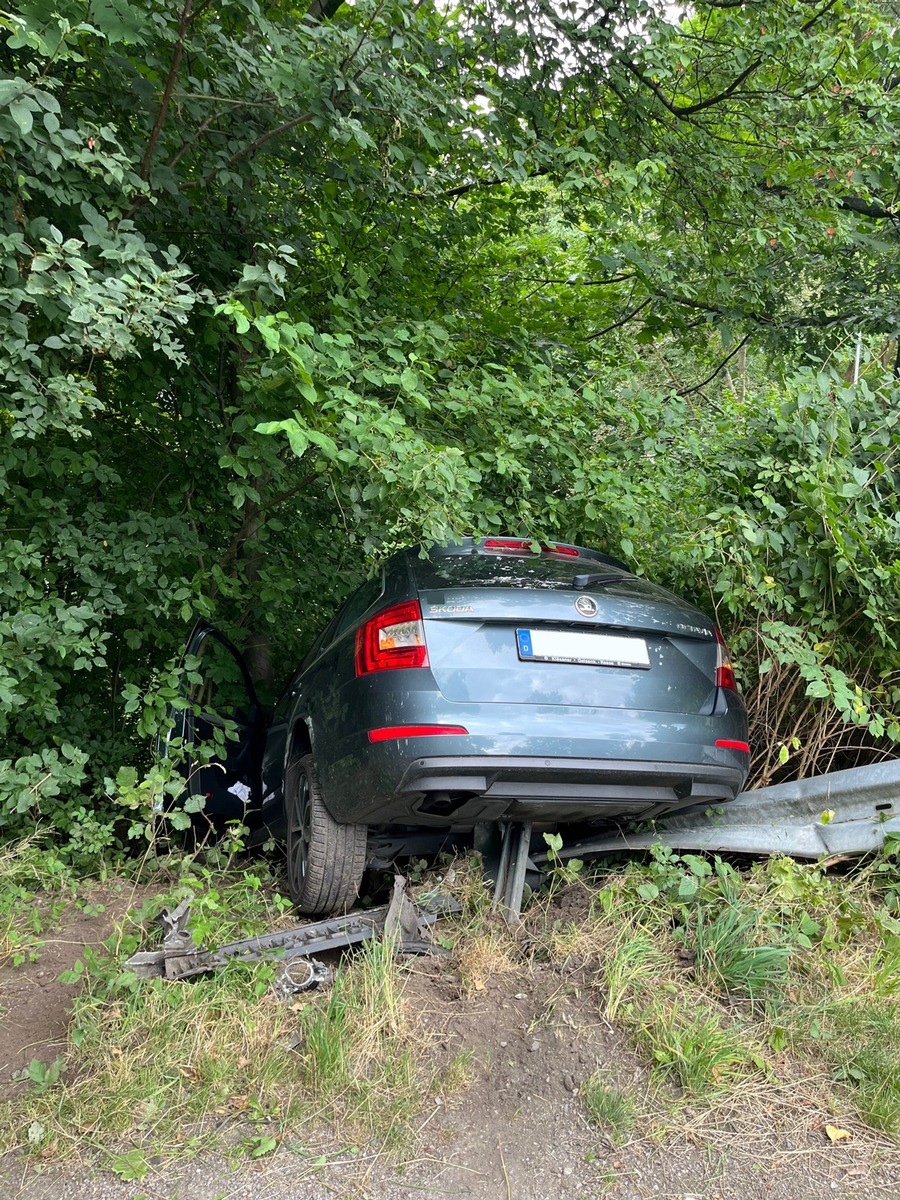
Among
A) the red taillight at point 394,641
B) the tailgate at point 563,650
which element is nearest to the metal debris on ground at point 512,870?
the tailgate at point 563,650

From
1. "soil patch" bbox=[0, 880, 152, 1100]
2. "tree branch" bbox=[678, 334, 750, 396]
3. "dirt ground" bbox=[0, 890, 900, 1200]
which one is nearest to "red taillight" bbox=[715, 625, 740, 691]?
"dirt ground" bbox=[0, 890, 900, 1200]

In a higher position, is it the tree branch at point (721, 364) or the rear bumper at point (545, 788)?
the tree branch at point (721, 364)

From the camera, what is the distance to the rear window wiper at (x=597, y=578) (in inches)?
131

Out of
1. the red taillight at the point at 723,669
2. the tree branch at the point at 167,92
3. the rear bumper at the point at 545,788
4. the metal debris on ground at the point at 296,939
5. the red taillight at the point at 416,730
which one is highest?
the tree branch at the point at 167,92

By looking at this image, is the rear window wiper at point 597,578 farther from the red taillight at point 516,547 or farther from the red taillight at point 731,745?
the red taillight at point 731,745

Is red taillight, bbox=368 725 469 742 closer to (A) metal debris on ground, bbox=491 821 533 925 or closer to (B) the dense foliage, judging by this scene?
(A) metal debris on ground, bbox=491 821 533 925

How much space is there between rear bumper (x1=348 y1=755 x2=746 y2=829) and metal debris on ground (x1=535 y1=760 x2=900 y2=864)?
0.30 metres

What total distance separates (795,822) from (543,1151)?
178 cm

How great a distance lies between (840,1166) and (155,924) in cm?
246

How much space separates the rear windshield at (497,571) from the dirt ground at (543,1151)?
58.6 inches

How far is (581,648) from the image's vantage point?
314 centimetres

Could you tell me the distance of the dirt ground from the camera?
2189 mm

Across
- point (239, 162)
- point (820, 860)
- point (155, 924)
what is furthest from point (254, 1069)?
point (239, 162)

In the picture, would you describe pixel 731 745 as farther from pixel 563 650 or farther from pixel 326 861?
pixel 326 861
